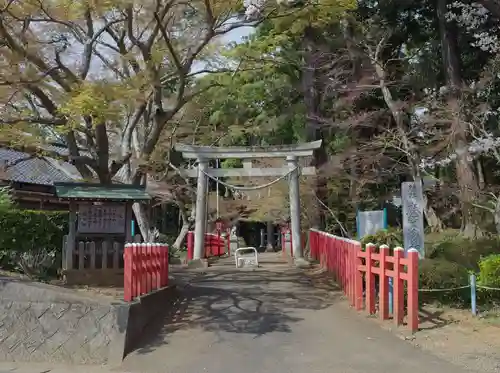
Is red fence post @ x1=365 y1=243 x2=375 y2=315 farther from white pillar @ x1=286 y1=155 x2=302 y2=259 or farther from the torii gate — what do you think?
white pillar @ x1=286 y1=155 x2=302 y2=259

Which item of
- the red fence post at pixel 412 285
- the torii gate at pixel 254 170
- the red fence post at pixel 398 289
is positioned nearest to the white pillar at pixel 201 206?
the torii gate at pixel 254 170

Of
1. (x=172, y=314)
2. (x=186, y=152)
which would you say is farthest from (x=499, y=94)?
(x=172, y=314)

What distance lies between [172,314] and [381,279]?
3886 millimetres

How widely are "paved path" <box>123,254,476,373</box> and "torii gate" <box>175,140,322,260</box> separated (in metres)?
7.84

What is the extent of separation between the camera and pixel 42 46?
12.4 meters

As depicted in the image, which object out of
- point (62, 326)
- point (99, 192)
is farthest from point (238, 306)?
point (99, 192)

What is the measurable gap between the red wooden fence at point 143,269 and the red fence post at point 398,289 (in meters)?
4.32

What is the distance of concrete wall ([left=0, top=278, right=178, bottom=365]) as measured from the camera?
8.33m

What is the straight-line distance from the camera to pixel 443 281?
10336 millimetres

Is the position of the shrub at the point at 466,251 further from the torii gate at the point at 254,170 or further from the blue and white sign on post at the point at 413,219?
the torii gate at the point at 254,170

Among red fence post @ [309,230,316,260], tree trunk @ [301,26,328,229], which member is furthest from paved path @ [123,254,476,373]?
tree trunk @ [301,26,328,229]

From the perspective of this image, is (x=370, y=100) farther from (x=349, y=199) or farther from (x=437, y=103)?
(x=437, y=103)

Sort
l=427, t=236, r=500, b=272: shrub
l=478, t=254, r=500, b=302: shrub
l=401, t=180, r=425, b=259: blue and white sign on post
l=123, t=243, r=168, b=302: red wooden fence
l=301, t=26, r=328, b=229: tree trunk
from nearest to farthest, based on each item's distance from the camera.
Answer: l=123, t=243, r=168, b=302: red wooden fence < l=478, t=254, r=500, b=302: shrub < l=401, t=180, r=425, b=259: blue and white sign on post < l=427, t=236, r=500, b=272: shrub < l=301, t=26, r=328, b=229: tree trunk

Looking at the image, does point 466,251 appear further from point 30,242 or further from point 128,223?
point 30,242
